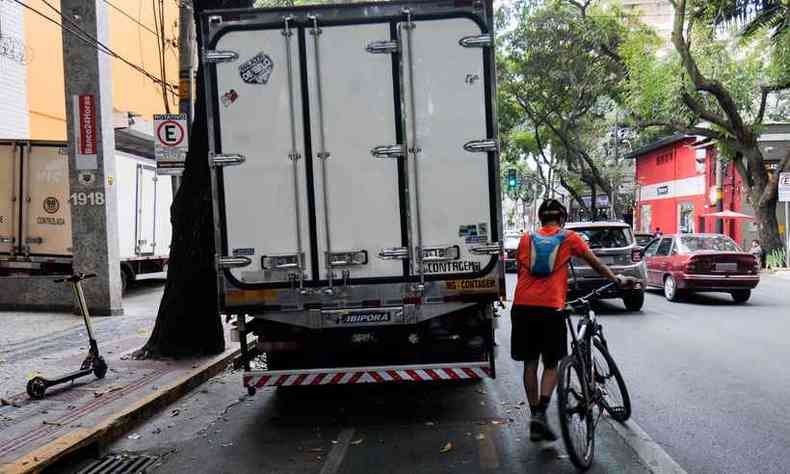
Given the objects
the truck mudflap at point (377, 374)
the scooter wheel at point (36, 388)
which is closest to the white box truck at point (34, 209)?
the scooter wheel at point (36, 388)

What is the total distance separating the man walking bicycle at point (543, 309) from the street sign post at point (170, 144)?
5.67 metres

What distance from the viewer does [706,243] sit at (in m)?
15.4

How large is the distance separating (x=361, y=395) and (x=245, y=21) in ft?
12.2

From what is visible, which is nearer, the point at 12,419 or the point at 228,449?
the point at 228,449

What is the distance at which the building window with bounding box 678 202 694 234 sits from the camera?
37219 millimetres

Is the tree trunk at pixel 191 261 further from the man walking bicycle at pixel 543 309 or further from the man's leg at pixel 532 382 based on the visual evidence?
the man's leg at pixel 532 382

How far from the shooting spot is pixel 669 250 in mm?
15664

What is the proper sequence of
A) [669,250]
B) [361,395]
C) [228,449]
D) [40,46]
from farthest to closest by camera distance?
[40,46] < [669,250] < [361,395] < [228,449]

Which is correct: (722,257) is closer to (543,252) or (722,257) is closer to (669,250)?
(669,250)

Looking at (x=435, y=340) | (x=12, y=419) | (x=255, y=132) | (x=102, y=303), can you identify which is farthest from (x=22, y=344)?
(x=435, y=340)

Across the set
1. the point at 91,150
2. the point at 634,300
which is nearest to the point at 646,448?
the point at 634,300

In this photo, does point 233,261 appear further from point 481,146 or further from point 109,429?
point 481,146

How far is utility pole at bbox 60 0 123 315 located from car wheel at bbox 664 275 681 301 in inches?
442

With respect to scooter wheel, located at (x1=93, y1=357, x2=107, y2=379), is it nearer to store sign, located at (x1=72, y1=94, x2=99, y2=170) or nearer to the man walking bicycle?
the man walking bicycle
